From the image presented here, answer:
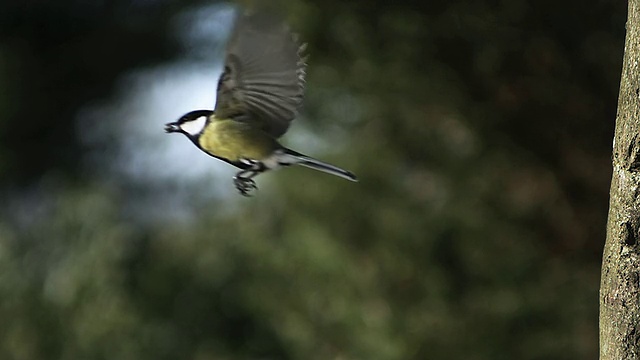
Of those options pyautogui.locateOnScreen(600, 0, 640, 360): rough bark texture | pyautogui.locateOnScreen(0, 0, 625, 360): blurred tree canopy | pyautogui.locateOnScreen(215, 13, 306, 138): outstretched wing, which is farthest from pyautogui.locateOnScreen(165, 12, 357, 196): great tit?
pyautogui.locateOnScreen(0, 0, 625, 360): blurred tree canopy

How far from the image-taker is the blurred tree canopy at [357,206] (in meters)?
1.42

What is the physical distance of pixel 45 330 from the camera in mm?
2176

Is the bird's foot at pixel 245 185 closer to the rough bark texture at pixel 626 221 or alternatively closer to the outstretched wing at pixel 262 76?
the outstretched wing at pixel 262 76

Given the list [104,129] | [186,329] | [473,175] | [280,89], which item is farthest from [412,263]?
[280,89]

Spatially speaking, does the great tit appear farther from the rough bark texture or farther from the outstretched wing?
the rough bark texture

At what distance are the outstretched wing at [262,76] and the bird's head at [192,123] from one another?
0.03 ft

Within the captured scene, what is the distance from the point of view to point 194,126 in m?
0.44

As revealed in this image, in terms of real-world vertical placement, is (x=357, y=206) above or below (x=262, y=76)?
above

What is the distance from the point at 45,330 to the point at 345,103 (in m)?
1.04

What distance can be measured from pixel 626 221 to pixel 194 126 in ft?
0.77

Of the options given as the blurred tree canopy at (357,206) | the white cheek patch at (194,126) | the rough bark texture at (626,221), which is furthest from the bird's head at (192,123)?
the blurred tree canopy at (357,206)

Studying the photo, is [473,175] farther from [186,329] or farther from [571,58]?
[186,329]

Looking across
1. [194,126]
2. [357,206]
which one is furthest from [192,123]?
[357,206]

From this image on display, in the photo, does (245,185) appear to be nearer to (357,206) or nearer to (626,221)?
(626,221)
